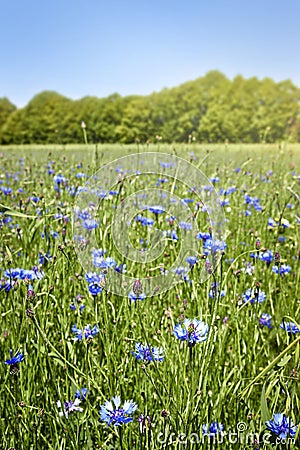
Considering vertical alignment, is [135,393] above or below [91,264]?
below

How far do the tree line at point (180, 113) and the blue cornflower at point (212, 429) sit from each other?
2385 cm

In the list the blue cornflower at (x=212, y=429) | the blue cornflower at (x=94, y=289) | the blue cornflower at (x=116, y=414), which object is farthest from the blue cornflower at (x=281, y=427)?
the blue cornflower at (x=94, y=289)

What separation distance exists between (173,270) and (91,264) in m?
0.30

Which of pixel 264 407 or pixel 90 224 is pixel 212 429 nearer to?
pixel 264 407

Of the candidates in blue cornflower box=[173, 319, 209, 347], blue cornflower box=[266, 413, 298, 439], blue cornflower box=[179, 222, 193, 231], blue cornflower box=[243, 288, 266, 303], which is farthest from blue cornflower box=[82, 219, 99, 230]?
blue cornflower box=[266, 413, 298, 439]

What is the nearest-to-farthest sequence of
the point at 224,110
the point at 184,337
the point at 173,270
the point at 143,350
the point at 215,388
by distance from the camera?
the point at 184,337 → the point at 143,350 → the point at 215,388 → the point at 173,270 → the point at 224,110

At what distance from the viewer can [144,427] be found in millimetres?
923

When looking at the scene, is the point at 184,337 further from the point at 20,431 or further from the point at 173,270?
the point at 173,270

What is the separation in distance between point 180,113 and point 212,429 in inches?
1121

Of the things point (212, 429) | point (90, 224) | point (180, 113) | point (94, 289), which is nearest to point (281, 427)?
point (212, 429)

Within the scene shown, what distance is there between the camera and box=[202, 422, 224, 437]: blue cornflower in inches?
37.9

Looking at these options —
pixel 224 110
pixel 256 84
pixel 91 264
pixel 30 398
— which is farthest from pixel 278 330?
pixel 256 84

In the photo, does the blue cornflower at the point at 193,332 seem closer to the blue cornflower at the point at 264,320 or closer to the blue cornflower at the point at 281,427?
the blue cornflower at the point at 281,427

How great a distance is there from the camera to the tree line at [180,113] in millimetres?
26016
